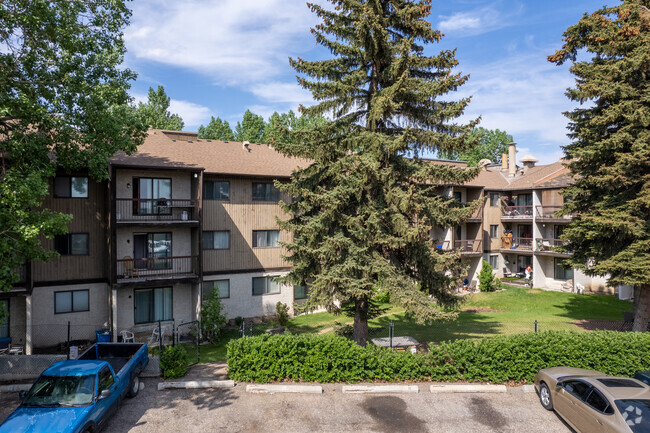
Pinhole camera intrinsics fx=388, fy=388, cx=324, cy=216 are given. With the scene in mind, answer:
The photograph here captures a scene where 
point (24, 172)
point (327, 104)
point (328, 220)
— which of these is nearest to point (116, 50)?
point (24, 172)

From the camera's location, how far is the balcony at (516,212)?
1366 inches

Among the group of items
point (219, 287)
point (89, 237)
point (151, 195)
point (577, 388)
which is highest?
point (151, 195)

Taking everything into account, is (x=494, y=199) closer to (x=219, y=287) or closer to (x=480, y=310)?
(x=480, y=310)

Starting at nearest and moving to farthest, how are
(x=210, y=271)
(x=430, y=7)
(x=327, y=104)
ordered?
(x=430, y=7), (x=327, y=104), (x=210, y=271)

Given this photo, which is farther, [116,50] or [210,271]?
[210,271]

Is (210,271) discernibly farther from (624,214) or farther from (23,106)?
(624,214)

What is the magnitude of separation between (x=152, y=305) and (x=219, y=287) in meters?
3.74

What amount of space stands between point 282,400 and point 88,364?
5773mm

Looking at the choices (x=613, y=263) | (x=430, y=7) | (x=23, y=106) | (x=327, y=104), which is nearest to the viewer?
(x=23, y=106)

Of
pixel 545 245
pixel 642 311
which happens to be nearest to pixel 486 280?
pixel 545 245

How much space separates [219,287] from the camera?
75.9ft

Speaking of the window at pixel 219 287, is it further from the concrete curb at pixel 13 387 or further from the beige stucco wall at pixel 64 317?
the concrete curb at pixel 13 387

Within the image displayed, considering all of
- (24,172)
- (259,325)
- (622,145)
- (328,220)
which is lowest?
(259,325)

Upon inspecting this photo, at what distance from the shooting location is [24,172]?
46.5 feet
